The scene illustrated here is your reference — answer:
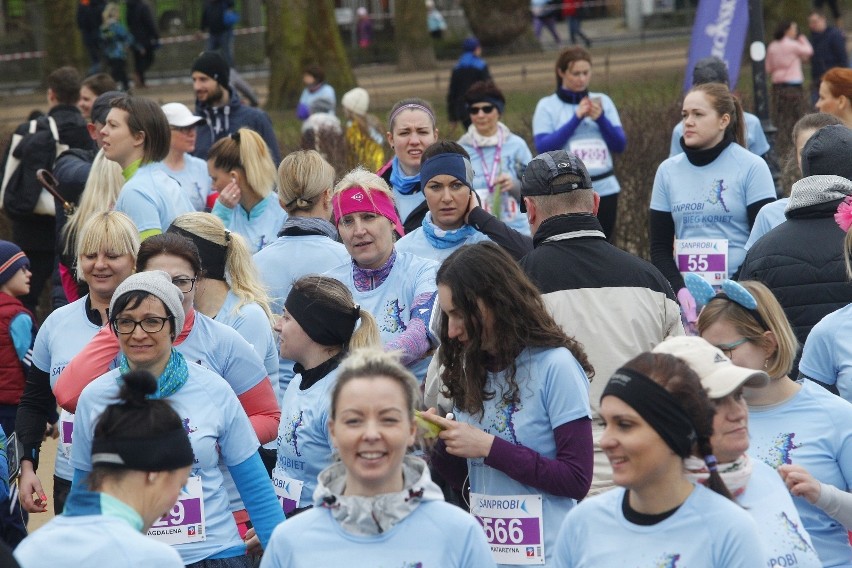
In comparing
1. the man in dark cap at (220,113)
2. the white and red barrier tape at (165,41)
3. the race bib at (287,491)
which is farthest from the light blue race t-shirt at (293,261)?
the white and red barrier tape at (165,41)

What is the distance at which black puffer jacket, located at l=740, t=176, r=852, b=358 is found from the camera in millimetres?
5930

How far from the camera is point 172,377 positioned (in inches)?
185

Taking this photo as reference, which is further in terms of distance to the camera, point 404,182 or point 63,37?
point 63,37

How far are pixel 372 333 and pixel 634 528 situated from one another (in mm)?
1734

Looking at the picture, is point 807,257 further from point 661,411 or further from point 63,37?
point 63,37

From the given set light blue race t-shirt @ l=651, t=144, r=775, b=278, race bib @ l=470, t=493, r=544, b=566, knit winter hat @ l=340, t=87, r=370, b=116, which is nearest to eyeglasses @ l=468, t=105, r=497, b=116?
light blue race t-shirt @ l=651, t=144, r=775, b=278

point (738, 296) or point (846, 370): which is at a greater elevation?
point (738, 296)

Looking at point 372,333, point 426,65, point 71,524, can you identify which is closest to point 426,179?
point 372,333

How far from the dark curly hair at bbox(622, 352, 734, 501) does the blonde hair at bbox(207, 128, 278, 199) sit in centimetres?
462

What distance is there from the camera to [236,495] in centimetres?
516

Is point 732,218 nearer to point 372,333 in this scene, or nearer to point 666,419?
point 372,333

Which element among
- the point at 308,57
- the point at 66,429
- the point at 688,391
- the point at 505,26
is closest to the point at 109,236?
the point at 66,429

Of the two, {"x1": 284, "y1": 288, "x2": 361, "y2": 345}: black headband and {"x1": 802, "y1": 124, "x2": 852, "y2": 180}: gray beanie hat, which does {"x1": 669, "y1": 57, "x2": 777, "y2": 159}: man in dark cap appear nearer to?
{"x1": 802, "y1": 124, "x2": 852, "y2": 180}: gray beanie hat

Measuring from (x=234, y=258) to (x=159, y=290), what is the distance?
127cm
